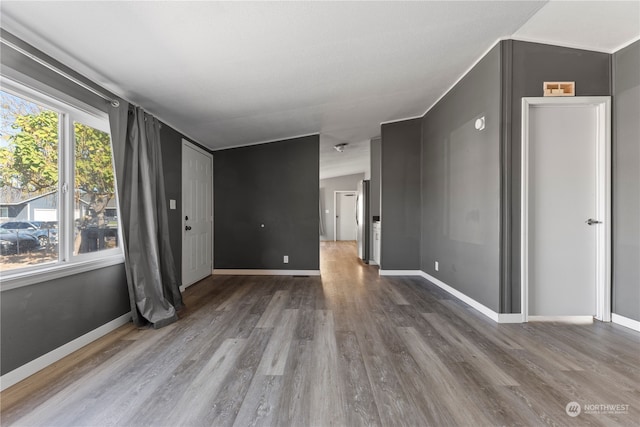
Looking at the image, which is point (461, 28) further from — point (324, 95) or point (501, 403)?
Result: point (501, 403)

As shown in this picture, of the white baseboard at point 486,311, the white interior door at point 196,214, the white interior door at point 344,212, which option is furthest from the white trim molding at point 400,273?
the white interior door at point 344,212

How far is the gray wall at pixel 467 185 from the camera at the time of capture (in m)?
2.57

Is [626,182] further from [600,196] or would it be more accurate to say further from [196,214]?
[196,214]

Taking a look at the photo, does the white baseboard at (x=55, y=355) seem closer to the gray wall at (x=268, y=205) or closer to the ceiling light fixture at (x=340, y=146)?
the gray wall at (x=268, y=205)

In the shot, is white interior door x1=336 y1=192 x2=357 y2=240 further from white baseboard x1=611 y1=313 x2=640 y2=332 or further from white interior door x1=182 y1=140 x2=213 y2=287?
white baseboard x1=611 y1=313 x2=640 y2=332

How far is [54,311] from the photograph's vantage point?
6.12 feet

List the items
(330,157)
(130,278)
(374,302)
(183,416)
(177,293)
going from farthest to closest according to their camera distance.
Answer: (330,157) → (374,302) → (177,293) → (130,278) → (183,416)

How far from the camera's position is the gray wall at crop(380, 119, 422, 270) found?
445cm

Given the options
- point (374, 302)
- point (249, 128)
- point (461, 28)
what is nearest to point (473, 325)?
point (374, 302)

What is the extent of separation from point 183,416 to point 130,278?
1.50m

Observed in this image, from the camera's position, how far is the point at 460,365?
70.0 inches
